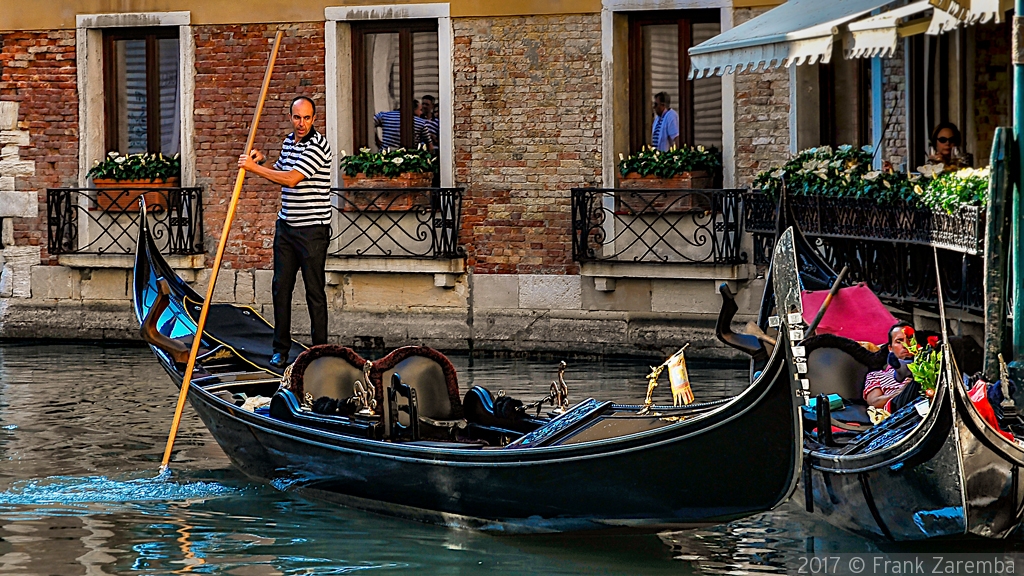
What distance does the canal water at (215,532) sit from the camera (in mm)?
4617

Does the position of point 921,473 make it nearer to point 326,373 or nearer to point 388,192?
point 326,373

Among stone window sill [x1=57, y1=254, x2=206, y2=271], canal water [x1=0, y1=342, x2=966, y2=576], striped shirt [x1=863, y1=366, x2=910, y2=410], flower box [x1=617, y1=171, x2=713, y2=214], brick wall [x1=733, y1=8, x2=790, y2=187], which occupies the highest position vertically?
brick wall [x1=733, y1=8, x2=790, y2=187]

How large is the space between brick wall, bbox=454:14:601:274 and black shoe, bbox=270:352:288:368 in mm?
3081

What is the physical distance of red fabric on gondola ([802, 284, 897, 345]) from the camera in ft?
19.4

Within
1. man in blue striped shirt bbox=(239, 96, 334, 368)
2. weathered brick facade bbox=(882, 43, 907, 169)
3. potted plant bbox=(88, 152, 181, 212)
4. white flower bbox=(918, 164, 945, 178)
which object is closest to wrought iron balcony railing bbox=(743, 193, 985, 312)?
white flower bbox=(918, 164, 945, 178)

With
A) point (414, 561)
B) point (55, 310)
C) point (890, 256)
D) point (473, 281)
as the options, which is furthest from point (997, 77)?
point (55, 310)

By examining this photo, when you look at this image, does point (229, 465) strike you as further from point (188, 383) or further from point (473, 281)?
point (473, 281)

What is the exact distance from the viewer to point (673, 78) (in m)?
9.27

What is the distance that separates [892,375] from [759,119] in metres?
3.84

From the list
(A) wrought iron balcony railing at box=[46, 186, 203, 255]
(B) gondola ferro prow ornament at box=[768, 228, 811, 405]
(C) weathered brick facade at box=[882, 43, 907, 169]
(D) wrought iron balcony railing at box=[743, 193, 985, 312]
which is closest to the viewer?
(B) gondola ferro prow ornament at box=[768, 228, 811, 405]

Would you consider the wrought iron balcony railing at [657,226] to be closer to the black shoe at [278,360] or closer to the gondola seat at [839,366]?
the black shoe at [278,360]

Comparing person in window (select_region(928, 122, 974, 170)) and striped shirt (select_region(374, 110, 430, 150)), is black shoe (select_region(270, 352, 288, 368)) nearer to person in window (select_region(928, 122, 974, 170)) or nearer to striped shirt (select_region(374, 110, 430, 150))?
person in window (select_region(928, 122, 974, 170))

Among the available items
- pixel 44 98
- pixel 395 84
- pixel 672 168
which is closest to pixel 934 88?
pixel 672 168

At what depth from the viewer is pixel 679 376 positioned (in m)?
4.72
